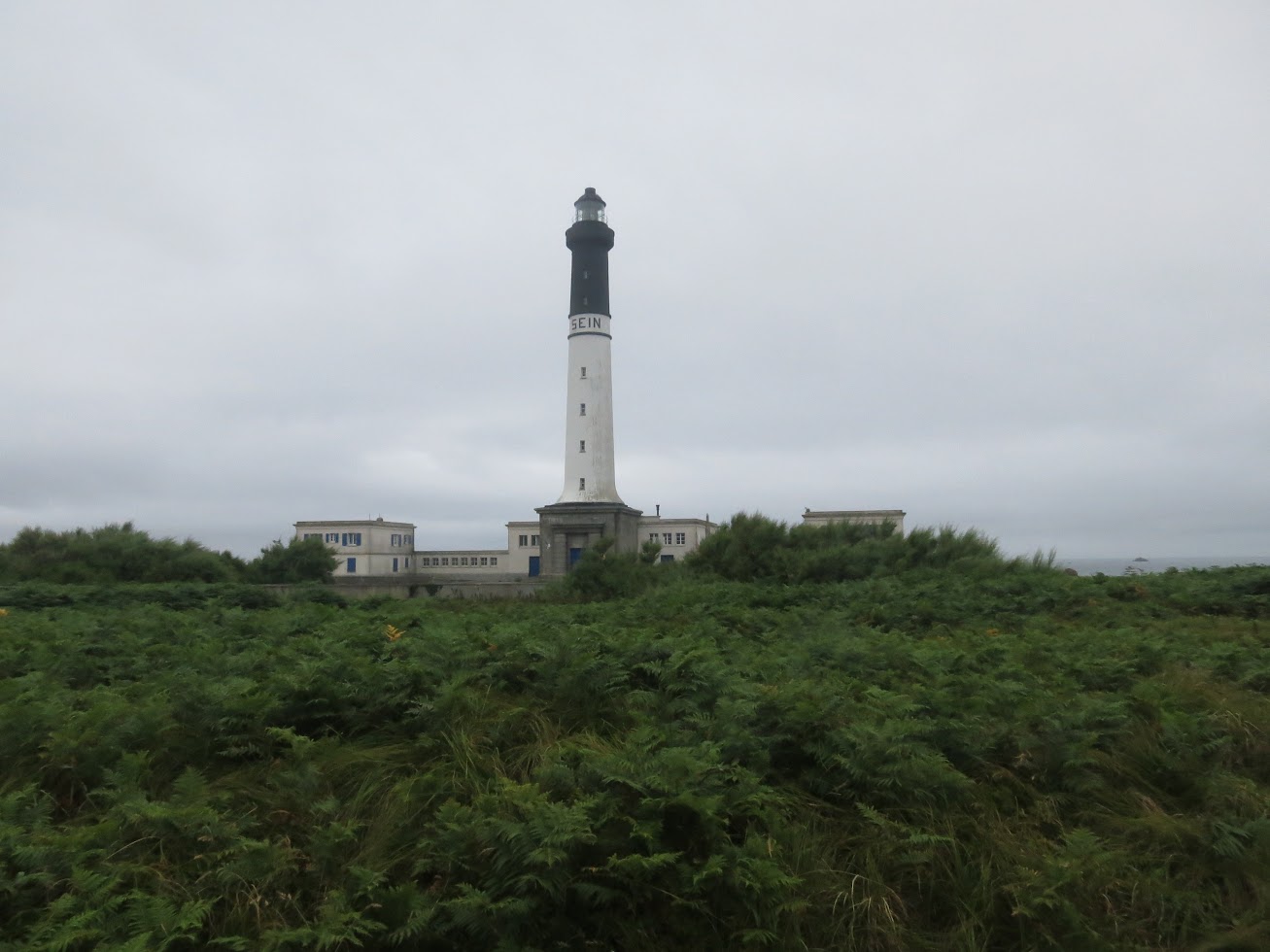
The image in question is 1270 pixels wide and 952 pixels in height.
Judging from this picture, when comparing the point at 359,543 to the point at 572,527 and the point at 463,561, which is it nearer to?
the point at 463,561

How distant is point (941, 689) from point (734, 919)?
9.25 feet

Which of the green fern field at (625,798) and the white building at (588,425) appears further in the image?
the white building at (588,425)

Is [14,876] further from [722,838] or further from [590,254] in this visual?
[590,254]

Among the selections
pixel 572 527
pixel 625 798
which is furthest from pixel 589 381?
pixel 625 798

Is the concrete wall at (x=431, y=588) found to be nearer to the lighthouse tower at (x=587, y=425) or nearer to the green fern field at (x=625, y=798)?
the lighthouse tower at (x=587, y=425)

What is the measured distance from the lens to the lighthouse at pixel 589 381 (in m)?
40.5

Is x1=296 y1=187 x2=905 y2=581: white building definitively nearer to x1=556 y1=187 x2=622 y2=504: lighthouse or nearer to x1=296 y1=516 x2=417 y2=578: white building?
x1=556 y1=187 x2=622 y2=504: lighthouse

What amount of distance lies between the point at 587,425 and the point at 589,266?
8065 millimetres

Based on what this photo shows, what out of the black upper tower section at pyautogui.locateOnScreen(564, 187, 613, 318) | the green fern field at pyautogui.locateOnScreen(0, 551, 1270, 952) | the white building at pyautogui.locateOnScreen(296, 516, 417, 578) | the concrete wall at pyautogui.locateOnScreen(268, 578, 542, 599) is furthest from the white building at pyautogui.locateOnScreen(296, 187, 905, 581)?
the green fern field at pyautogui.locateOnScreen(0, 551, 1270, 952)

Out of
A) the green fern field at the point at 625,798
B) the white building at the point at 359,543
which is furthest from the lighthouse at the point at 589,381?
the green fern field at the point at 625,798

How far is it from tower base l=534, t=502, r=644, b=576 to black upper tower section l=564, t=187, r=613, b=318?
32.4ft

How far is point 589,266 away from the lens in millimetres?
41438

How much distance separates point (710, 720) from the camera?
17.1 ft

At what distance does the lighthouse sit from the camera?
40.5 m
